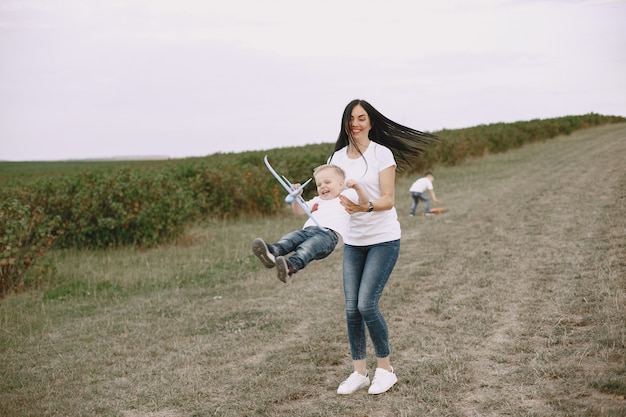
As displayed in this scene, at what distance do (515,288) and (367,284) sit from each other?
4.06 m

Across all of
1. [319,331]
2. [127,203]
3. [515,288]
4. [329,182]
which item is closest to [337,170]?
[329,182]

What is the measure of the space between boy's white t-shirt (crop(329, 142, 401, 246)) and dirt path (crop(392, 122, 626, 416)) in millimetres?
1502

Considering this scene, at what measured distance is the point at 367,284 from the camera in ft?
15.9

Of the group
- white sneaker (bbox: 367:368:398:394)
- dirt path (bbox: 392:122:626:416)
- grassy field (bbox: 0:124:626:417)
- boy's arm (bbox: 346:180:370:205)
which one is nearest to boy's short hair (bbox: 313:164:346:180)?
boy's arm (bbox: 346:180:370:205)

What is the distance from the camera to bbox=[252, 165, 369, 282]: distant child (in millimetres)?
4793

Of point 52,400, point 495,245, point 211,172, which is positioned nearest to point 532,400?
point 52,400

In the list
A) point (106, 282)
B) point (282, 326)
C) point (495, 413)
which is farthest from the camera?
point (106, 282)

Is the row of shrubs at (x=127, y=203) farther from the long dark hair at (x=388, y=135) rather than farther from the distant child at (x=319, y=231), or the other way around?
the long dark hair at (x=388, y=135)

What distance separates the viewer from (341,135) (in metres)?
5.05

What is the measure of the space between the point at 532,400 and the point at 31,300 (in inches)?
286

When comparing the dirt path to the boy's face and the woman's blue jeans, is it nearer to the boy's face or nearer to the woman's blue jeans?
the woman's blue jeans

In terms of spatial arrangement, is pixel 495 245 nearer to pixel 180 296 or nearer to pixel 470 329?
pixel 470 329

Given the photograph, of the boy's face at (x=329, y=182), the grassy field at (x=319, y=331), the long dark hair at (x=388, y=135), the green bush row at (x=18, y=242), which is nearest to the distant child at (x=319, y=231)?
the boy's face at (x=329, y=182)

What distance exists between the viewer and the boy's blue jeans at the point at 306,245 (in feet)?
16.2
